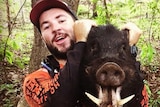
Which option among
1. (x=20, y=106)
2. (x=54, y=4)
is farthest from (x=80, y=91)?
(x=20, y=106)

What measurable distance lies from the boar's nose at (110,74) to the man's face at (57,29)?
55 centimetres

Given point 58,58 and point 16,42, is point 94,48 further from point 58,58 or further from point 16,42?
point 16,42

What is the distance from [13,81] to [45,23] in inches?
139

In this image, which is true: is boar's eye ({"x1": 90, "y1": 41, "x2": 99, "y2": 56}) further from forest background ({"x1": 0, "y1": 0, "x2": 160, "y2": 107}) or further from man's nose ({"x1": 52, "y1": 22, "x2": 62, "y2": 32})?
forest background ({"x1": 0, "y1": 0, "x2": 160, "y2": 107})

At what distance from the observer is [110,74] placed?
183cm

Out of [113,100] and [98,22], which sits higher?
[98,22]

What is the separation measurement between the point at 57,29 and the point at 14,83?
11.7ft

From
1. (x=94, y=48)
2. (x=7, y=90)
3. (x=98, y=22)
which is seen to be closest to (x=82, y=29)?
(x=94, y=48)

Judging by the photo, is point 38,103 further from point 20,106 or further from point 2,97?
point 2,97

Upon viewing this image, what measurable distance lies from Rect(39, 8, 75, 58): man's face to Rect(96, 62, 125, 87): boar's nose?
55cm

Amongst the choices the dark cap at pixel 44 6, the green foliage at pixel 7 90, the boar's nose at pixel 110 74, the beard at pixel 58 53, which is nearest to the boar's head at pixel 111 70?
the boar's nose at pixel 110 74

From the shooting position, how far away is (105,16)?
5.39 meters

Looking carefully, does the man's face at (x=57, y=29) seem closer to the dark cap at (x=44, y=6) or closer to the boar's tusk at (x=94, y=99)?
the dark cap at (x=44, y=6)

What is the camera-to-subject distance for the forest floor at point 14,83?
213 inches
